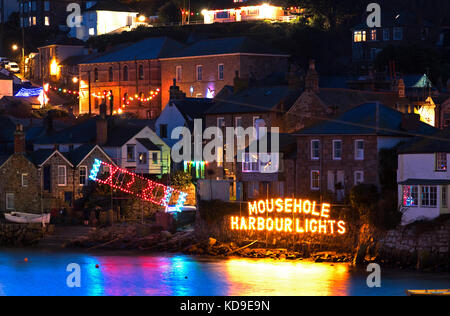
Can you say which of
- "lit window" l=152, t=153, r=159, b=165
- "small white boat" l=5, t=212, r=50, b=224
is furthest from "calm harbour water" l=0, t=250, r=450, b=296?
"lit window" l=152, t=153, r=159, b=165

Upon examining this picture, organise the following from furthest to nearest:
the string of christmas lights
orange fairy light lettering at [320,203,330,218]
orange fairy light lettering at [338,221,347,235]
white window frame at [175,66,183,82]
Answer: white window frame at [175,66,183,82] → the string of christmas lights → orange fairy light lettering at [320,203,330,218] → orange fairy light lettering at [338,221,347,235]

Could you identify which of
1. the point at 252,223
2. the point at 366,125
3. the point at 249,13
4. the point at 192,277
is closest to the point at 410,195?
the point at 366,125

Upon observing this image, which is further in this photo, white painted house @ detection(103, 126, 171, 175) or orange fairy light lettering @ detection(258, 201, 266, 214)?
white painted house @ detection(103, 126, 171, 175)

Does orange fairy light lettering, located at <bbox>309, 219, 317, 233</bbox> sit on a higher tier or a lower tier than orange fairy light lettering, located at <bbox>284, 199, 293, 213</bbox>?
lower

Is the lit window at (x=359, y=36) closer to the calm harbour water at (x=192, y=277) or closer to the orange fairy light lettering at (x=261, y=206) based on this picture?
the orange fairy light lettering at (x=261, y=206)

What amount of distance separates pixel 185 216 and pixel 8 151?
20.9m

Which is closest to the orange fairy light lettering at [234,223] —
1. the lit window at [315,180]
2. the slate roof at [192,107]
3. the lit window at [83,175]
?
the lit window at [315,180]

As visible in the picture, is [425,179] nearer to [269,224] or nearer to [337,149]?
[337,149]

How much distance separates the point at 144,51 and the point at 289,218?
2187 inches

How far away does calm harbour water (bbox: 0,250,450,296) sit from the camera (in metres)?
64.2

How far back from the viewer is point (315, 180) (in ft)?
252

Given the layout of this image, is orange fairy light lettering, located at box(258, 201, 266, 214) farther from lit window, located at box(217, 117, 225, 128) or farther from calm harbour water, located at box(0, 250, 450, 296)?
lit window, located at box(217, 117, 225, 128)

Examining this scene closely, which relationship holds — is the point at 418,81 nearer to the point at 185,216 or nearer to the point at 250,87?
the point at 250,87

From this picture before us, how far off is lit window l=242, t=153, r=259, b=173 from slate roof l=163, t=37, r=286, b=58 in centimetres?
3339
